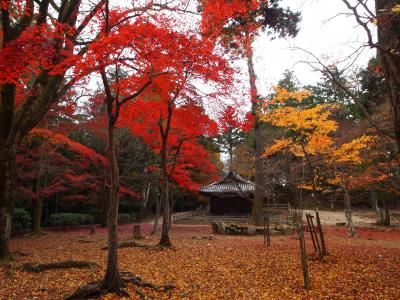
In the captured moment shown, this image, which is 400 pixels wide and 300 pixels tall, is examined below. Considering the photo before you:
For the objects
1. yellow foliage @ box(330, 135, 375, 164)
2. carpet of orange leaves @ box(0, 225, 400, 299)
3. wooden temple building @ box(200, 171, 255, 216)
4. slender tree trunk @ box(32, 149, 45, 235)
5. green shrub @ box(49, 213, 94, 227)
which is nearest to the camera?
carpet of orange leaves @ box(0, 225, 400, 299)

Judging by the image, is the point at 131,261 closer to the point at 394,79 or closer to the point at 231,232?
the point at 394,79

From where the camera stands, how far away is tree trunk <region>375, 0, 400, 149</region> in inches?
169

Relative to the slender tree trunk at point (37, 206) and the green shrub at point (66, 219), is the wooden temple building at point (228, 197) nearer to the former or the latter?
the green shrub at point (66, 219)

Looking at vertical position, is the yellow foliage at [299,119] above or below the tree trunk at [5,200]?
above

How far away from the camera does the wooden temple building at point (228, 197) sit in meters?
28.7

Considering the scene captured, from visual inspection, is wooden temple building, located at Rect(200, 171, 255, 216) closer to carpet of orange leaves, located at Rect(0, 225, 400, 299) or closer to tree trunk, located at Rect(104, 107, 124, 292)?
carpet of orange leaves, located at Rect(0, 225, 400, 299)

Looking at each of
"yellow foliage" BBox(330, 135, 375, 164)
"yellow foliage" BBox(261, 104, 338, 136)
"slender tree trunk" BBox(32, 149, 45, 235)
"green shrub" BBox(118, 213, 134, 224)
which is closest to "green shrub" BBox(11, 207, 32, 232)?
"slender tree trunk" BBox(32, 149, 45, 235)

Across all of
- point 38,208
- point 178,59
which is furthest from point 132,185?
point 178,59

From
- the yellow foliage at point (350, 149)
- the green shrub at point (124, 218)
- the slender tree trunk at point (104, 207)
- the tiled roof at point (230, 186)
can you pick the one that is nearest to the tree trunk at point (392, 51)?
the yellow foliage at point (350, 149)

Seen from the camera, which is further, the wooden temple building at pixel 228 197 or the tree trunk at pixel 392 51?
the wooden temple building at pixel 228 197

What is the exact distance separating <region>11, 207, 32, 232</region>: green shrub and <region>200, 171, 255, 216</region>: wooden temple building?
14.0 m

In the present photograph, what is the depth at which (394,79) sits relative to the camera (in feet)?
14.4

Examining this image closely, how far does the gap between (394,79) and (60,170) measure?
23803 mm

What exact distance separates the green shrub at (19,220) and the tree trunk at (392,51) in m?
23.8
